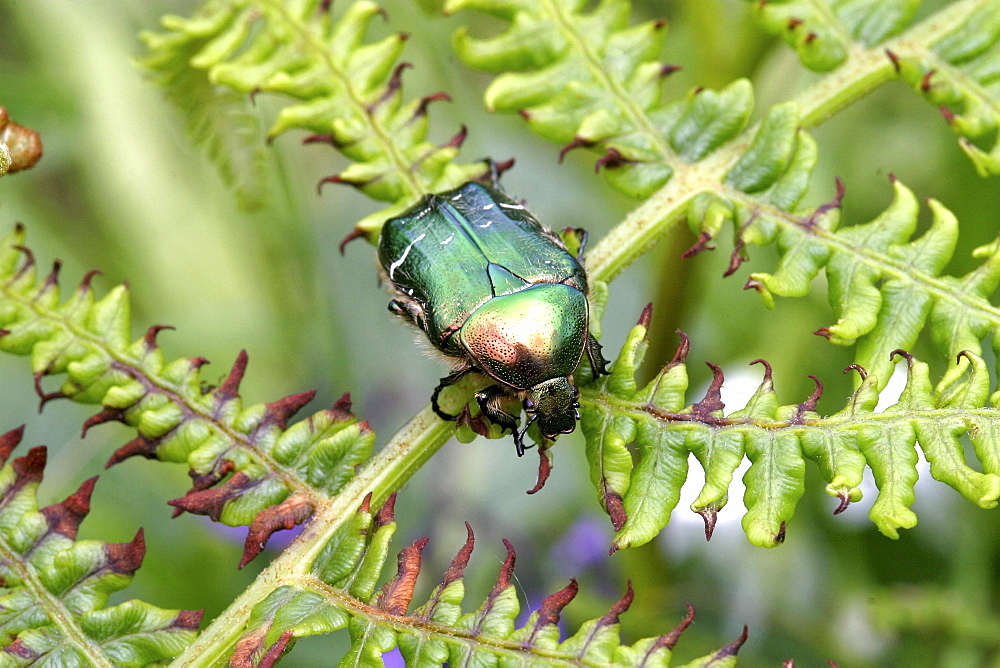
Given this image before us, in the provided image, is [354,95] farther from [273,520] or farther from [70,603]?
[70,603]

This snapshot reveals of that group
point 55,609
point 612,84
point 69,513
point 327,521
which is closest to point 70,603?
point 55,609

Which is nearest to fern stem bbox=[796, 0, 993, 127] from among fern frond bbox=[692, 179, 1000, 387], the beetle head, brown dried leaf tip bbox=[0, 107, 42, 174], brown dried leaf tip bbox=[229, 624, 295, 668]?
fern frond bbox=[692, 179, 1000, 387]

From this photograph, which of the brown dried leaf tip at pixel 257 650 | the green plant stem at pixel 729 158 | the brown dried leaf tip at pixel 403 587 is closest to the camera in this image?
the brown dried leaf tip at pixel 257 650

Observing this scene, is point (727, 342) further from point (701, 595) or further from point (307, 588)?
point (307, 588)

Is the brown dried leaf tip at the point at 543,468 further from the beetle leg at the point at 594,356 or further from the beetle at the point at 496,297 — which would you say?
the beetle leg at the point at 594,356

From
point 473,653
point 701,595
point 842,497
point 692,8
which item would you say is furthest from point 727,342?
point 473,653

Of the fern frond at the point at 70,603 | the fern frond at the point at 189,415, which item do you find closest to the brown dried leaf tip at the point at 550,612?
the fern frond at the point at 189,415
